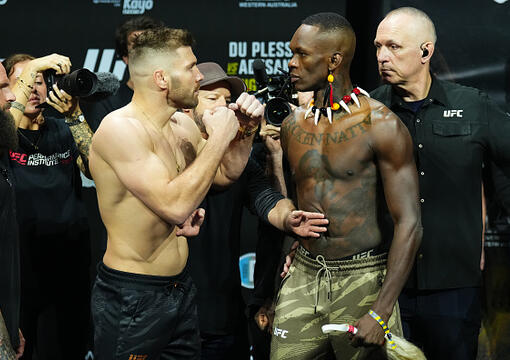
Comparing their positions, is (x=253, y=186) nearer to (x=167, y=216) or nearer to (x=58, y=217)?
(x=167, y=216)

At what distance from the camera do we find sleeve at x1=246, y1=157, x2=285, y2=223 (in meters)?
3.05

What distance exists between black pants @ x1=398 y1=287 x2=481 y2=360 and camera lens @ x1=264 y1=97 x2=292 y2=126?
39.3 inches

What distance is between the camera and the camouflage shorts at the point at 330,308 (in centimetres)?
256

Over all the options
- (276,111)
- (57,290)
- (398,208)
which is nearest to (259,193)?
(276,111)

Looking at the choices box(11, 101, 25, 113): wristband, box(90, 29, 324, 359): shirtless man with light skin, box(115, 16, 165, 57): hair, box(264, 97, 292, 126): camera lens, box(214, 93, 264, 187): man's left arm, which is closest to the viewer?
box(90, 29, 324, 359): shirtless man with light skin

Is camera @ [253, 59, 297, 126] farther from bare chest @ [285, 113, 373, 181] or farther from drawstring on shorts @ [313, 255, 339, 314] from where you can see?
→ drawstring on shorts @ [313, 255, 339, 314]

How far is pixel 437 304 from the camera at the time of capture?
3.05 meters

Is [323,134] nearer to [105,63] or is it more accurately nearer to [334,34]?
[334,34]

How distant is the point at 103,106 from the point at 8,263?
1.93m

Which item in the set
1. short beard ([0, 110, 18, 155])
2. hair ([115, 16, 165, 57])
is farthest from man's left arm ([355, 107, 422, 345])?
hair ([115, 16, 165, 57])

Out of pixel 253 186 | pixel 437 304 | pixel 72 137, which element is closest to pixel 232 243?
pixel 253 186

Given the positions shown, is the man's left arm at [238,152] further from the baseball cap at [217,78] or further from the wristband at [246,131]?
the baseball cap at [217,78]

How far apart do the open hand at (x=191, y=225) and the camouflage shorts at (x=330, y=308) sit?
0.48 m

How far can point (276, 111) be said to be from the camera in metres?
3.01
